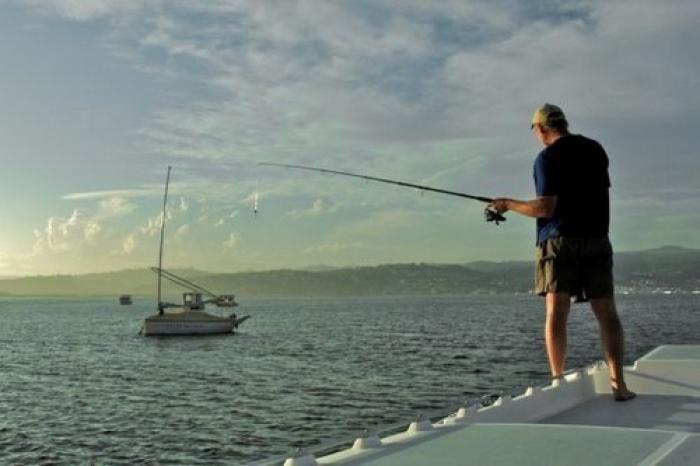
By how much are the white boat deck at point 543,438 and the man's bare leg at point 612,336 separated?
235mm

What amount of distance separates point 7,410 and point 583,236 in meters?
31.2

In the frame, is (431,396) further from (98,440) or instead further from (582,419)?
(582,419)

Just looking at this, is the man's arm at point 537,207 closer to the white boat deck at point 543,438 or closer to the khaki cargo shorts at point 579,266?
the khaki cargo shorts at point 579,266

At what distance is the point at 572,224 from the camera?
20.0 ft

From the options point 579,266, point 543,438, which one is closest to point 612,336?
point 579,266

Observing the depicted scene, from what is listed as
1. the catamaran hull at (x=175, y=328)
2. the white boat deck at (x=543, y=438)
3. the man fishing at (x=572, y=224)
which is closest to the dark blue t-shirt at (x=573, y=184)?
the man fishing at (x=572, y=224)

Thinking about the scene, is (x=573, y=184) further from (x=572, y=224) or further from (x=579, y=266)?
(x=579, y=266)

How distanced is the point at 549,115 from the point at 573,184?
60 centimetres

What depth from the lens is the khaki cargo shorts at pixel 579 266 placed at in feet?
20.0

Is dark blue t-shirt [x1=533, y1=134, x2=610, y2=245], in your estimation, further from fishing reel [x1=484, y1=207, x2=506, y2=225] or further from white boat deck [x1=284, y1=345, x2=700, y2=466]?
white boat deck [x1=284, y1=345, x2=700, y2=466]

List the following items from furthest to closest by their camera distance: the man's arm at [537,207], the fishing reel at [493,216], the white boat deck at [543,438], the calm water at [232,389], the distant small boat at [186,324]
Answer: the distant small boat at [186,324], the calm water at [232,389], the fishing reel at [493,216], the man's arm at [537,207], the white boat deck at [543,438]

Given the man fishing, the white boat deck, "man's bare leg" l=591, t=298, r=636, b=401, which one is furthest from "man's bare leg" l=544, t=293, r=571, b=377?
the white boat deck

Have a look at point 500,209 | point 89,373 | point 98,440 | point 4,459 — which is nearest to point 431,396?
point 98,440

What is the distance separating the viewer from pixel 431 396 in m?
32.9
